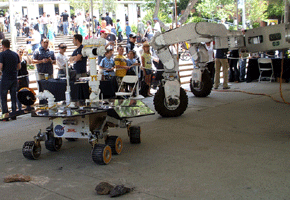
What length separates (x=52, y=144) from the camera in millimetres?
6289

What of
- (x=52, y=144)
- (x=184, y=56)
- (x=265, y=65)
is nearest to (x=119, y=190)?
(x=52, y=144)

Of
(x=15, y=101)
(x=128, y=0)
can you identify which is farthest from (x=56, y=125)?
(x=128, y=0)

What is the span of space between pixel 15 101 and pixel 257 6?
2769cm

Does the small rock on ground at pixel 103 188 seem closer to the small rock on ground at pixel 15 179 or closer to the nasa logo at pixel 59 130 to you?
the small rock on ground at pixel 15 179

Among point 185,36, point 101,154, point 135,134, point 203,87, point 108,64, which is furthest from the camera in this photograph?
point 203,87

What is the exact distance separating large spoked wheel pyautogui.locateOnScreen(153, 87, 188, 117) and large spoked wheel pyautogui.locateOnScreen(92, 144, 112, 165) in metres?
3.45

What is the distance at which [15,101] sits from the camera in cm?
988

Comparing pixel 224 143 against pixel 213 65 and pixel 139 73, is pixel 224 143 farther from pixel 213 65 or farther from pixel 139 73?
pixel 213 65

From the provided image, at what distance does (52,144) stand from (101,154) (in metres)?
1.21

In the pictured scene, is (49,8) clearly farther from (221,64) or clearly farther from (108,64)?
(108,64)

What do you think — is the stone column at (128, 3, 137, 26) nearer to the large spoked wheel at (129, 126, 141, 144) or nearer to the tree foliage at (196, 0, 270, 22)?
the tree foliage at (196, 0, 270, 22)

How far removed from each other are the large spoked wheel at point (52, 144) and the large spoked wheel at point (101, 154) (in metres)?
1.04

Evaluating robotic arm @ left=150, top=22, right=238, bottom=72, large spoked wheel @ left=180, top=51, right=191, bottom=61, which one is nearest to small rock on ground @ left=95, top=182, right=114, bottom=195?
robotic arm @ left=150, top=22, right=238, bottom=72

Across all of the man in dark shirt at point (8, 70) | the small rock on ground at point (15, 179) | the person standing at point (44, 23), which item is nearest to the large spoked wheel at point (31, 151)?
the small rock on ground at point (15, 179)
